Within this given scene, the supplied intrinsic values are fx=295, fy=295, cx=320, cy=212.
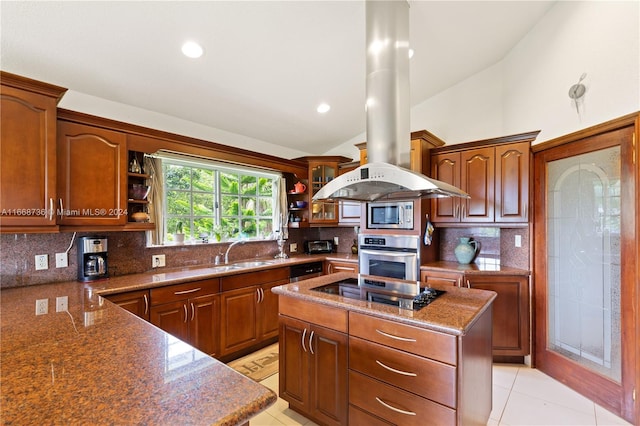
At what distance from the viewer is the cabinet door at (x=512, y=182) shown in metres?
2.97

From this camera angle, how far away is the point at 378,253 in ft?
11.7

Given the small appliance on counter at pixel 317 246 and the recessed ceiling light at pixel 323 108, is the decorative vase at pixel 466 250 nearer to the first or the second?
the small appliance on counter at pixel 317 246

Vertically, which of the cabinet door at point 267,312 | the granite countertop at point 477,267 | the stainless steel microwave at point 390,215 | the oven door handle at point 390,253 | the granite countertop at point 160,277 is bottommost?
the cabinet door at point 267,312

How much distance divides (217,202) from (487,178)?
314cm

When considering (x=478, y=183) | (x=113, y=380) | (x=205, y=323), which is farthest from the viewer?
(x=478, y=183)

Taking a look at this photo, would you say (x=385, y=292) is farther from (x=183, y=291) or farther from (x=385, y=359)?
(x=183, y=291)

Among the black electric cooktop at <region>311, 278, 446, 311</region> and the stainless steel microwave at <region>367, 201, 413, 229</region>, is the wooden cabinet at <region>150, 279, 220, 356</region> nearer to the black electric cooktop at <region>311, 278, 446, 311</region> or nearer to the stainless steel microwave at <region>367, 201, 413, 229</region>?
the black electric cooktop at <region>311, 278, 446, 311</region>

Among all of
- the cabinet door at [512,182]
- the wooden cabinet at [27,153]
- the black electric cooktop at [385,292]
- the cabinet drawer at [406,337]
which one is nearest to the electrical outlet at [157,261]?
the wooden cabinet at [27,153]

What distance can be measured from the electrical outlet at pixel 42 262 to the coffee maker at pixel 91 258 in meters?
0.21

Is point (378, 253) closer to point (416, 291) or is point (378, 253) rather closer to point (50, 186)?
point (416, 291)

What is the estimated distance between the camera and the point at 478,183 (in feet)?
10.7

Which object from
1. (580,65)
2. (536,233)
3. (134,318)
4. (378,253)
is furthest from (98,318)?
(580,65)

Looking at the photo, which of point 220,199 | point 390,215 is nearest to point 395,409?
point 390,215

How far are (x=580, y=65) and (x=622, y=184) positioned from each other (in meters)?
1.08
